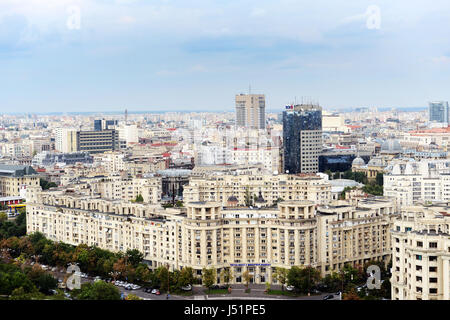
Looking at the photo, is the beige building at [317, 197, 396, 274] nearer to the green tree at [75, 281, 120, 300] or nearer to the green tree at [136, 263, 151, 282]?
the green tree at [136, 263, 151, 282]

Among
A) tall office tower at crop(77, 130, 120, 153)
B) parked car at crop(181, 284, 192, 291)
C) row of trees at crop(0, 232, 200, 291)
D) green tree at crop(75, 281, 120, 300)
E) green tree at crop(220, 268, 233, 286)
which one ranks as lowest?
parked car at crop(181, 284, 192, 291)

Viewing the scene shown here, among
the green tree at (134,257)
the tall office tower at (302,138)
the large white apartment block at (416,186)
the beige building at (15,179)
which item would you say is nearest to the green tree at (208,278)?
the green tree at (134,257)

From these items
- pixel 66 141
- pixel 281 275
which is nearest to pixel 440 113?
pixel 66 141

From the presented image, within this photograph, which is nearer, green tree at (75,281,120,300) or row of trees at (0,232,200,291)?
green tree at (75,281,120,300)

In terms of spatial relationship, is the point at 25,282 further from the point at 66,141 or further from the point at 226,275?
the point at 66,141

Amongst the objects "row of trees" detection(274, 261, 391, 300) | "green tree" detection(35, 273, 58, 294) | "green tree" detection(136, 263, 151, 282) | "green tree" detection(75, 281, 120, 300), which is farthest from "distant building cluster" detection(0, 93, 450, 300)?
"green tree" detection(75, 281, 120, 300)

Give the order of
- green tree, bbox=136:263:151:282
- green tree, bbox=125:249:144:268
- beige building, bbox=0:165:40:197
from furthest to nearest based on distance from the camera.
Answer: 1. beige building, bbox=0:165:40:197
2. green tree, bbox=125:249:144:268
3. green tree, bbox=136:263:151:282
